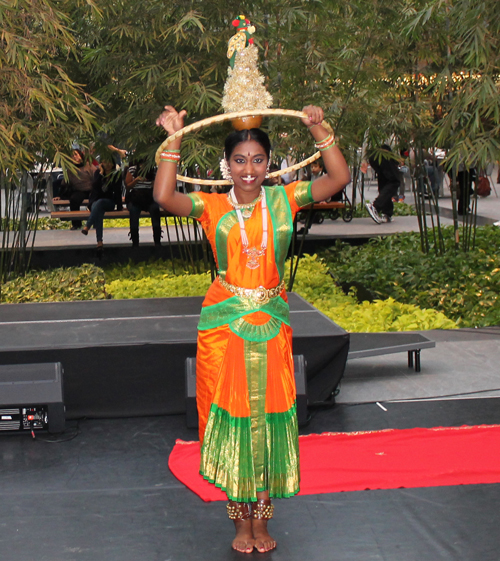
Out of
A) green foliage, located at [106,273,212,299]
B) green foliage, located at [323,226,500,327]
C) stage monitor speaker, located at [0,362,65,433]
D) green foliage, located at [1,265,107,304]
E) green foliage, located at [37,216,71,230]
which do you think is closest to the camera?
stage monitor speaker, located at [0,362,65,433]

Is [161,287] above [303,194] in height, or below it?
below

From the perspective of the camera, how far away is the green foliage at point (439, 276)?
570 cm

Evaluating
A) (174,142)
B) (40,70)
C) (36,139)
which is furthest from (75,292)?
(174,142)

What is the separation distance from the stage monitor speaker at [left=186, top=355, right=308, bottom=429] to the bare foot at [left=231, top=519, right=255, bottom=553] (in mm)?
993

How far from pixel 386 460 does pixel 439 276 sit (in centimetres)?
353

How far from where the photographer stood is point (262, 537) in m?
2.31

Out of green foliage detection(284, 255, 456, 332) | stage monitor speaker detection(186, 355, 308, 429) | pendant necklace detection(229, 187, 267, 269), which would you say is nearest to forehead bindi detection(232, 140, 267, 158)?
pendant necklace detection(229, 187, 267, 269)

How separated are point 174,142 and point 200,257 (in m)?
5.79

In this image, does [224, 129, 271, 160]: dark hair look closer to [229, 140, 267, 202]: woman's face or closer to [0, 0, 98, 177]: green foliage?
[229, 140, 267, 202]: woman's face

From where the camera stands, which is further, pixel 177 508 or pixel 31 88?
pixel 31 88

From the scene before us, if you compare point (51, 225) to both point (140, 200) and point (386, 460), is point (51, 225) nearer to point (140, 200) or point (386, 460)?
point (140, 200)

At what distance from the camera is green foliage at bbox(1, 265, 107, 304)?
19.5 feet

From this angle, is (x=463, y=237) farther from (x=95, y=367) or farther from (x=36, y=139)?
(x=95, y=367)

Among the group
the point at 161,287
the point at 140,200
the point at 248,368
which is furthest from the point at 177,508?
the point at 140,200
